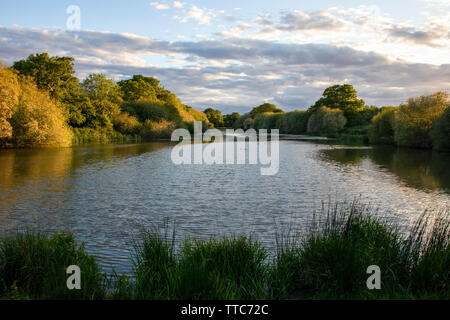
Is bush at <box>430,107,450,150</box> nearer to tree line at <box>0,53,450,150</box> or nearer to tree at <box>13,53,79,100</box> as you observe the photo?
tree line at <box>0,53,450,150</box>

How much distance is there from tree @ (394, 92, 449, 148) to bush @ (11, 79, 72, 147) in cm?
4069

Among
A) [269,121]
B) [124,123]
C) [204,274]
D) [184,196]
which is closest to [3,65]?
[124,123]

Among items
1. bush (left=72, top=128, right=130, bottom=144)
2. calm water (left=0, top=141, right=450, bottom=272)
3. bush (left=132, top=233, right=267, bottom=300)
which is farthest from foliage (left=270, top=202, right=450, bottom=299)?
Result: bush (left=72, top=128, right=130, bottom=144)

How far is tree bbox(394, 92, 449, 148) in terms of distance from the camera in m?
43.5

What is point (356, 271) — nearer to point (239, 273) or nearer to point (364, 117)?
point (239, 273)

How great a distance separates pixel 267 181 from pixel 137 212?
8.48 meters

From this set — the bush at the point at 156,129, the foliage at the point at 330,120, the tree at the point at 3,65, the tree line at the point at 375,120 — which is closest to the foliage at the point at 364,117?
the tree line at the point at 375,120

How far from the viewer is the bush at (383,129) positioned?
5512 centimetres

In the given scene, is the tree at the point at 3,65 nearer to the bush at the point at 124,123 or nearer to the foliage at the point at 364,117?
the bush at the point at 124,123

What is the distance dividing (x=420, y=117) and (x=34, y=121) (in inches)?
1684

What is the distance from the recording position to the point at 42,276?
5109 mm

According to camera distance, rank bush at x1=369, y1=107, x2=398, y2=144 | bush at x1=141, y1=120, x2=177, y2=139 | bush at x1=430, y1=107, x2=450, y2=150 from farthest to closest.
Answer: bush at x1=141, y1=120, x2=177, y2=139 < bush at x1=369, y1=107, x2=398, y2=144 < bush at x1=430, y1=107, x2=450, y2=150
